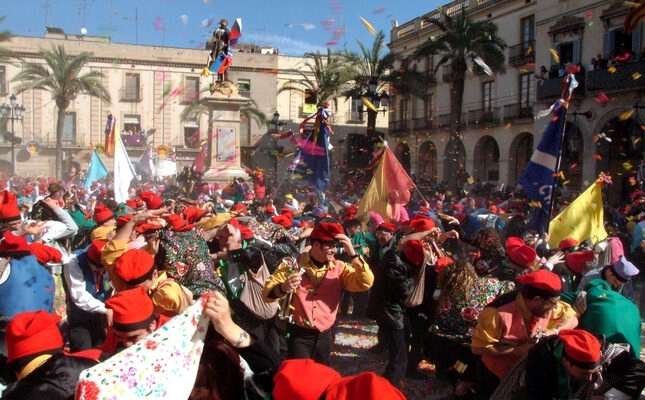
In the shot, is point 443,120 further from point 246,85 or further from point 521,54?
point 246,85

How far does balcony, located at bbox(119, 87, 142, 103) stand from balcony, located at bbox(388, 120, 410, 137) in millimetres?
18961

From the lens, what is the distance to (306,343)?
→ 436cm

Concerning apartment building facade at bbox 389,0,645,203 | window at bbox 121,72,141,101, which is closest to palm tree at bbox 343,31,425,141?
apartment building facade at bbox 389,0,645,203

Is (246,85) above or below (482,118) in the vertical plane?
above

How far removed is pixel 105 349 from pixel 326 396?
154 cm

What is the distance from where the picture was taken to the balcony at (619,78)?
21.8 metres

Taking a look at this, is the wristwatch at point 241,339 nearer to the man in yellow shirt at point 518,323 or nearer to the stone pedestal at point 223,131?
the man in yellow shirt at point 518,323

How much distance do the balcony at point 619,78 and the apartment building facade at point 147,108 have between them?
19893 millimetres

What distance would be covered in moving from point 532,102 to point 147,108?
28.0m

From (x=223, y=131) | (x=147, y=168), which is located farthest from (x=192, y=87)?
(x=223, y=131)

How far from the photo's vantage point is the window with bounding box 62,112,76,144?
4209 centimetres

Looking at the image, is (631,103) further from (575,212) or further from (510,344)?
(510,344)

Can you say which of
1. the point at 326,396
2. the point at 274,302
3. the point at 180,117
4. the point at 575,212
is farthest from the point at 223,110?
the point at 180,117

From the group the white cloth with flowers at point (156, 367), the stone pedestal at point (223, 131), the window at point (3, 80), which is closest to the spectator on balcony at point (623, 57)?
the stone pedestal at point (223, 131)
